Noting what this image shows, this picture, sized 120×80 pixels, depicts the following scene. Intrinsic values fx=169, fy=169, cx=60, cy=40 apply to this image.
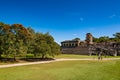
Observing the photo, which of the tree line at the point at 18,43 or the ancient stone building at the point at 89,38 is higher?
the ancient stone building at the point at 89,38

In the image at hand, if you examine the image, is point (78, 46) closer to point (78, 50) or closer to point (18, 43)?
point (78, 50)

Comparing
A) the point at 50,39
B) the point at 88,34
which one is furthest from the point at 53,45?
the point at 88,34

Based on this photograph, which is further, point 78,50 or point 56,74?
point 78,50

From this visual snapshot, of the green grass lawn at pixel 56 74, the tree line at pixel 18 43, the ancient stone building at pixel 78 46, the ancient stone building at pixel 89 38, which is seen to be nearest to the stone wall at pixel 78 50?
the ancient stone building at pixel 78 46

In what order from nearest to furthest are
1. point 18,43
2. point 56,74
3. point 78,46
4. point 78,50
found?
point 56,74
point 18,43
point 78,50
point 78,46

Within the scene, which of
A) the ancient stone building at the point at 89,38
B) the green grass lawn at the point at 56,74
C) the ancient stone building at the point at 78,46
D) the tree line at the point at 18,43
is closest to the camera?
the green grass lawn at the point at 56,74

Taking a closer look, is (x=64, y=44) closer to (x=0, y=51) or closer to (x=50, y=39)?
(x=50, y=39)

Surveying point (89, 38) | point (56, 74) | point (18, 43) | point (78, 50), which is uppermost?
point (89, 38)

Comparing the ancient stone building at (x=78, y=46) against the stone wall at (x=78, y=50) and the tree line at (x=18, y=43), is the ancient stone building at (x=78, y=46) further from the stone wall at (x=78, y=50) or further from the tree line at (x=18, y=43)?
the tree line at (x=18, y=43)

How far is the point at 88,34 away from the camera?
361 ft

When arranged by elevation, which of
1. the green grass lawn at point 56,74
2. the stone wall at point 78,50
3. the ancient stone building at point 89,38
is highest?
the ancient stone building at point 89,38

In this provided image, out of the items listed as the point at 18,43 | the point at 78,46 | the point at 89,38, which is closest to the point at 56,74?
the point at 18,43

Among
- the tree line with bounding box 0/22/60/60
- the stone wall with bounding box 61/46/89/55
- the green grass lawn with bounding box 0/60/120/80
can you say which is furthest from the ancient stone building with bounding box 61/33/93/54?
the green grass lawn with bounding box 0/60/120/80

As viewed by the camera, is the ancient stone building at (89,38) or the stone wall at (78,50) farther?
the ancient stone building at (89,38)
